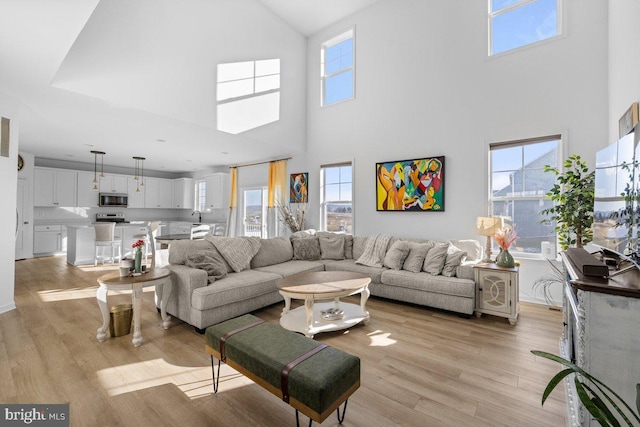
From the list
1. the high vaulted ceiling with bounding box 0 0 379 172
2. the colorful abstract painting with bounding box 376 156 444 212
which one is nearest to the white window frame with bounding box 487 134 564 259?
the colorful abstract painting with bounding box 376 156 444 212

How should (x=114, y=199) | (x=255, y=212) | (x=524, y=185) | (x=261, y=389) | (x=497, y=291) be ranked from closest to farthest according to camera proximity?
(x=261, y=389) < (x=497, y=291) < (x=524, y=185) < (x=255, y=212) < (x=114, y=199)

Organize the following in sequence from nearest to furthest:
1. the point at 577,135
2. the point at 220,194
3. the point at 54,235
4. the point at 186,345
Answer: the point at 186,345
the point at 577,135
the point at 54,235
the point at 220,194

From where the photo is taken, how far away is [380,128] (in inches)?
198

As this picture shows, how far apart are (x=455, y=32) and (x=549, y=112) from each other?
1.85 metres

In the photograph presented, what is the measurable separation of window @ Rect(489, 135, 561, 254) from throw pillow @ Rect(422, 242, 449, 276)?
98 cm

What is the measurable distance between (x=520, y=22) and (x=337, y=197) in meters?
3.81

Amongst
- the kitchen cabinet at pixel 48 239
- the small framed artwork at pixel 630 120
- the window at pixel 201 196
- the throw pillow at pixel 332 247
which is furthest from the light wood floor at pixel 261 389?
the window at pixel 201 196

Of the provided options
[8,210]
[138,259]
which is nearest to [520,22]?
[138,259]

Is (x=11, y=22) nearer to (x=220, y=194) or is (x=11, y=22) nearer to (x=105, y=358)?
(x=105, y=358)

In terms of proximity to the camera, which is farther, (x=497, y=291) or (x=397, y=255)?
(x=397, y=255)

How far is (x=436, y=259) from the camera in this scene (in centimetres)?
362

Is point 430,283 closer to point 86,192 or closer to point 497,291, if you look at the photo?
point 497,291

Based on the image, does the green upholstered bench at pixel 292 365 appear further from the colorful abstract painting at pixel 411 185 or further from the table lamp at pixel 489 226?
the colorful abstract painting at pixel 411 185

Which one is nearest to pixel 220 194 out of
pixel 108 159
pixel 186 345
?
pixel 108 159
